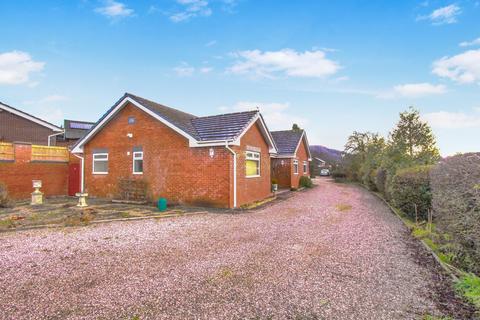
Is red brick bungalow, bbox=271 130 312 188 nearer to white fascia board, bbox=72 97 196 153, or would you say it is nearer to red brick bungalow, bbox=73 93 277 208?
red brick bungalow, bbox=73 93 277 208

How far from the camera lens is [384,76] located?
13.5 meters

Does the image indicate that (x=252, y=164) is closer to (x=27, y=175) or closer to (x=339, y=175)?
(x=27, y=175)

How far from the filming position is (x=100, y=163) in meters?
16.2

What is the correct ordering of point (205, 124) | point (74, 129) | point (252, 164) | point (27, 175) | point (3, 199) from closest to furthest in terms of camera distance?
point (3, 199), point (205, 124), point (27, 175), point (252, 164), point (74, 129)

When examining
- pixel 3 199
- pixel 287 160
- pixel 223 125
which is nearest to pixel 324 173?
pixel 287 160

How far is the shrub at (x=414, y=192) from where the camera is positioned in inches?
370

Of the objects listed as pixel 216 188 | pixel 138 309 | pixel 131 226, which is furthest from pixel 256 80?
pixel 138 309

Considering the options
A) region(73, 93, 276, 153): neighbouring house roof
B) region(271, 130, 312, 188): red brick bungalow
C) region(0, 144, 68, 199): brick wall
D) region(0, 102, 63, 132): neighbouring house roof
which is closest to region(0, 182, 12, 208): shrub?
region(0, 144, 68, 199): brick wall

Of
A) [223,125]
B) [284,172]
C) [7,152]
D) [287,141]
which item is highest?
[287,141]

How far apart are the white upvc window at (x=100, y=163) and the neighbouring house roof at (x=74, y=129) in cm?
1661

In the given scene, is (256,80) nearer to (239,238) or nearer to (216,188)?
(216,188)

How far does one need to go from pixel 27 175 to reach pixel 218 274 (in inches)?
609

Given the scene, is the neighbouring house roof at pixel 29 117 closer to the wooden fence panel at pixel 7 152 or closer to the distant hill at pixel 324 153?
the wooden fence panel at pixel 7 152

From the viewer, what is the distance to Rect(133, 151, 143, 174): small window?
48.5 feet
